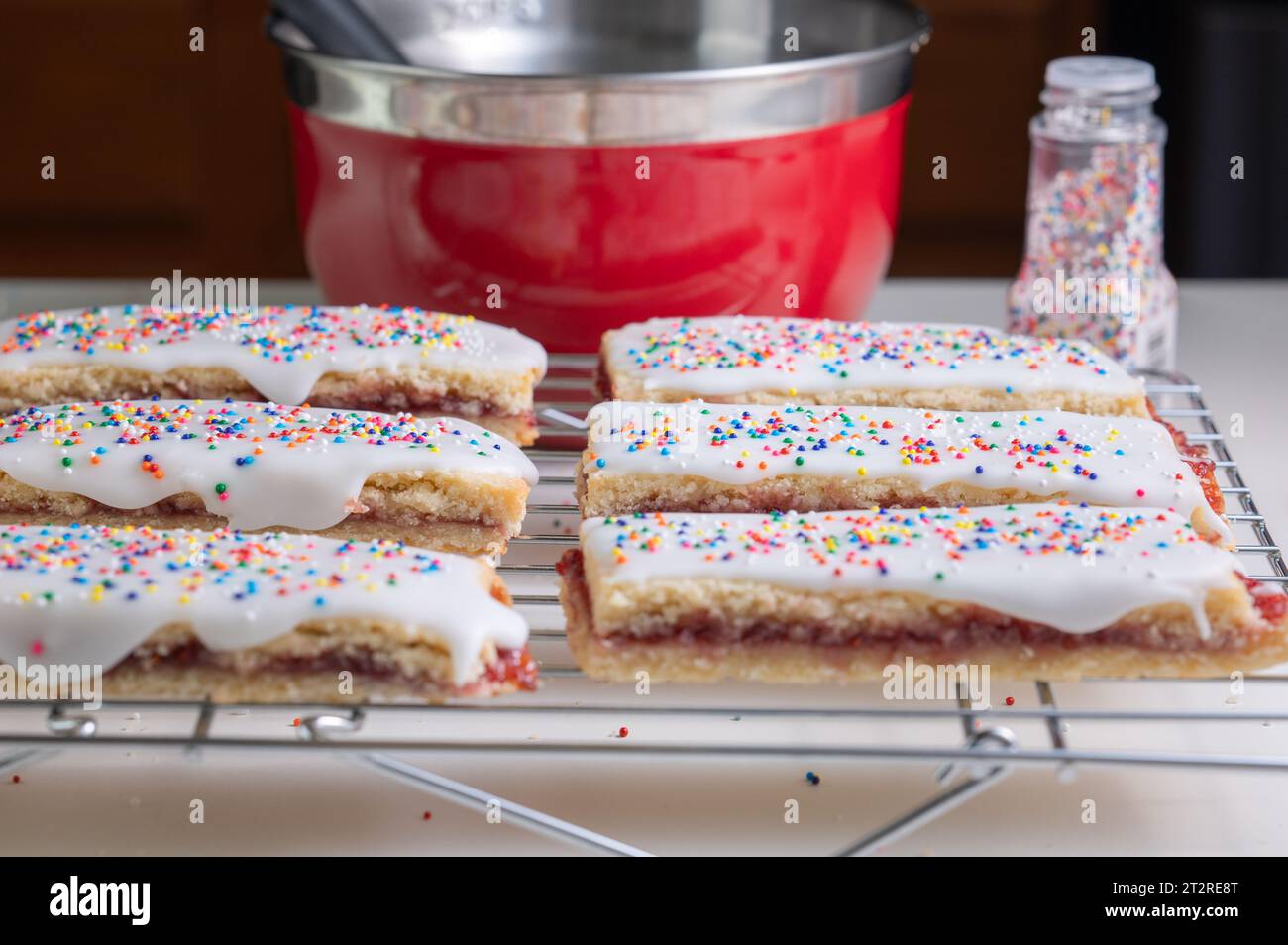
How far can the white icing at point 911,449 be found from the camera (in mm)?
1424

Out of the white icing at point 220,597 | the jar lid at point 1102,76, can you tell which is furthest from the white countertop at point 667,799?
the jar lid at point 1102,76

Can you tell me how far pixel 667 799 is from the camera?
4.15ft

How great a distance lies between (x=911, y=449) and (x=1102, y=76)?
27.6 inches

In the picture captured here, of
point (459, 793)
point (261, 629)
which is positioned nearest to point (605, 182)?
point (261, 629)

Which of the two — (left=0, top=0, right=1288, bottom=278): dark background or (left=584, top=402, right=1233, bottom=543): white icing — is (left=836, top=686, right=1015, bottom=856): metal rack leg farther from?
(left=0, top=0, right=1288, bottom=278): dark background

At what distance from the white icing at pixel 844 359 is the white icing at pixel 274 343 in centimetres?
15

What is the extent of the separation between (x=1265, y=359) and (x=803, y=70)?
0.82m

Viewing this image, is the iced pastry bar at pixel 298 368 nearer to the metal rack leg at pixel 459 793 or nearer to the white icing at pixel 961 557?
the white icing at pixel 961 557

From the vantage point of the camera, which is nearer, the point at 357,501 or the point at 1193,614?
the point at 1193,614

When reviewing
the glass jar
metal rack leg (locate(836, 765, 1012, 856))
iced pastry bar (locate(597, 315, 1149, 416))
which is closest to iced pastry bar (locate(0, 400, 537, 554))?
iced pastry bar (locate(597, 315, 1149, 416))
